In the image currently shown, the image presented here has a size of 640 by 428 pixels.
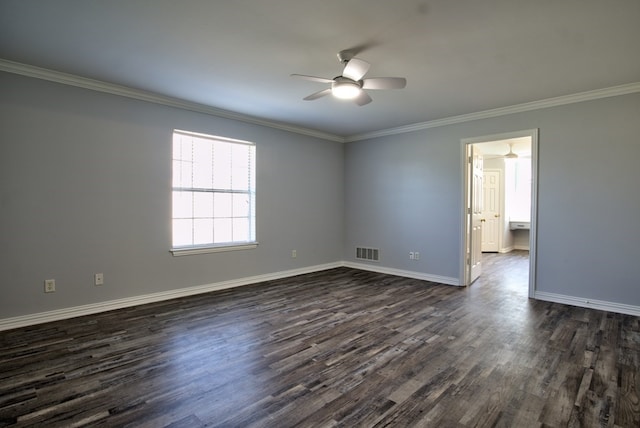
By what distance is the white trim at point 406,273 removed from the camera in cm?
514

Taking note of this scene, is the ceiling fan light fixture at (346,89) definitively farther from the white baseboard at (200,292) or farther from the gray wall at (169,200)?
the white baseboard at (200,292)

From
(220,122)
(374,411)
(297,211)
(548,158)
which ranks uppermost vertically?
(220,122)

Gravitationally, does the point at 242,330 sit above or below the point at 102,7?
below

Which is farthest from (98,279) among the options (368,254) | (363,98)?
(368,254)

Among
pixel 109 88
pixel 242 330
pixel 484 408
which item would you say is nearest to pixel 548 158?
pixel 484 408

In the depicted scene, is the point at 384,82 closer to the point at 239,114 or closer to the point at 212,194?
the point at 239,114

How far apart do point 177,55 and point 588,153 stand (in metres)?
4.74

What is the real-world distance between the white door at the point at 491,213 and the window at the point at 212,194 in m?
6.48

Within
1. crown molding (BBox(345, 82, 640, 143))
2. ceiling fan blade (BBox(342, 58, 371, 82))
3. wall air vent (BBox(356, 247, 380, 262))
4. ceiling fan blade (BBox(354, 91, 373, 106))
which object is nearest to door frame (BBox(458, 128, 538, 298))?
crown molding (BBox(345, 82, 640, 143))

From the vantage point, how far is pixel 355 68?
2.71 metres

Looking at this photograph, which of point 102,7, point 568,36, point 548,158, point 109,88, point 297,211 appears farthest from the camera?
point 297,211

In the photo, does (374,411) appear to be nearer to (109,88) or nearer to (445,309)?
(445,309)

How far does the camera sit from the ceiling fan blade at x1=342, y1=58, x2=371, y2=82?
2.62 metres

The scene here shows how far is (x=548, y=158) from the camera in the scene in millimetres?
4215
